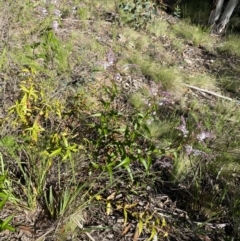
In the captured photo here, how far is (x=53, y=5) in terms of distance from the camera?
4.75 m

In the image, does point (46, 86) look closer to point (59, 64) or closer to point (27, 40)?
point (59, 64)

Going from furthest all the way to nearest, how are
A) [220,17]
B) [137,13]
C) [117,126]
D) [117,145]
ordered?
1. [220,17]
2. [137,13]
3. [117,126]
4. [117,145]

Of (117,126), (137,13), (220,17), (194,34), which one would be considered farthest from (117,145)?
(220,17)

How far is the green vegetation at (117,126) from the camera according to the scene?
2041 millimetres

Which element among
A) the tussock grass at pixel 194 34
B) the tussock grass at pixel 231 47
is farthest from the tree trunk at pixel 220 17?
the tussock grass at pixel 231 47

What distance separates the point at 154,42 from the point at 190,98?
51.1 inches

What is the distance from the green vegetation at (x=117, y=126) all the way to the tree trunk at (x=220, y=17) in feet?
1.02

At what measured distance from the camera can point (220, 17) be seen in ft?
18.6

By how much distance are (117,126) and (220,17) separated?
12.8 ft

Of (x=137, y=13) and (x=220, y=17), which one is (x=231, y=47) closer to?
(x=220, y=17)

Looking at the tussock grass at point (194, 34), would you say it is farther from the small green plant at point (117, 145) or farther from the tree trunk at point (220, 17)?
the small green plant at point (117, 145)

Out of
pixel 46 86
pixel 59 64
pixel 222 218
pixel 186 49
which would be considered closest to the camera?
pixel 222 218

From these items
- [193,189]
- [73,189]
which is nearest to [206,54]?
[193,189]

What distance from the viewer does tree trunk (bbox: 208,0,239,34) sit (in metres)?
5.43
